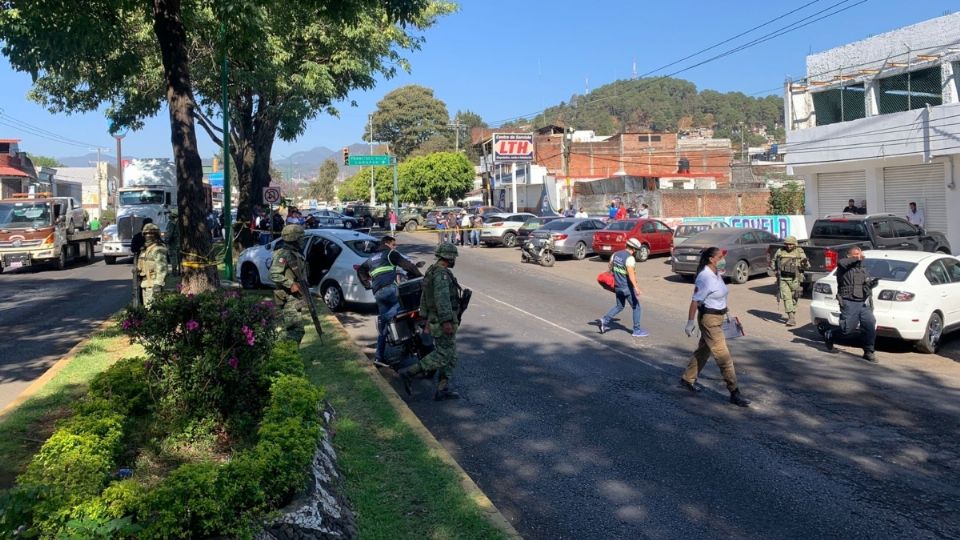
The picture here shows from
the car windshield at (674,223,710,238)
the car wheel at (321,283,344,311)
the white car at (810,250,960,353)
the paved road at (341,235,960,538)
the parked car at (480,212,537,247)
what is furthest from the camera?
the parked car at (480,212,537,247)

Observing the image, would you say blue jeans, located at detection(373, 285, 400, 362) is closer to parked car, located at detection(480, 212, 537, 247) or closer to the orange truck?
the orange truck

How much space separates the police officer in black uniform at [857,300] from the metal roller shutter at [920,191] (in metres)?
14.2

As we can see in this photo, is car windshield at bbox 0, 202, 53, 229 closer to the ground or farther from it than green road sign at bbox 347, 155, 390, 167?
closer to the ground

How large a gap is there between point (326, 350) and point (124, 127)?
20.5m

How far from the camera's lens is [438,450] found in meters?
6.31

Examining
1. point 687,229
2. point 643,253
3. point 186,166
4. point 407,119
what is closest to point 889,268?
point 186,166

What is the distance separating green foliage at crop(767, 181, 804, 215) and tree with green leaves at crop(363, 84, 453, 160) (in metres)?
59.2

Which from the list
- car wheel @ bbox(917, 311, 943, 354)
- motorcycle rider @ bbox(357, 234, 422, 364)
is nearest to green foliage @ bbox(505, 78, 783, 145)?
car wheel @ bbox(917, 311, 943, 354)

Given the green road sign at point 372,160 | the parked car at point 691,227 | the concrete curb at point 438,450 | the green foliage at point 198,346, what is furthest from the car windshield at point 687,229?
the green foliage at point 198,346

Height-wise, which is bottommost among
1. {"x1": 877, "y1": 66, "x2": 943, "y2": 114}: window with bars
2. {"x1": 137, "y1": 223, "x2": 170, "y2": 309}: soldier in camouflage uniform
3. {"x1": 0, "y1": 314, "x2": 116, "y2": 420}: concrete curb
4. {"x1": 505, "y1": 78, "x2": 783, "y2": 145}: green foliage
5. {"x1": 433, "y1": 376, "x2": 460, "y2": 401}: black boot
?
{"x1": 433, "y1": 376, "x2": 460, "y2": 401}: black boot

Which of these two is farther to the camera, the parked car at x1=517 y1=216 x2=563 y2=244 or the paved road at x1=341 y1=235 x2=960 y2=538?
the parked car at x1=517 y1=216 x2=563 y2=244

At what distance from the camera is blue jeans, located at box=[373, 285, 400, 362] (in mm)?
9548

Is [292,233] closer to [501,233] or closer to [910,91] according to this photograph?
[910,91]

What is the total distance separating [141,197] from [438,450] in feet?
84.4
